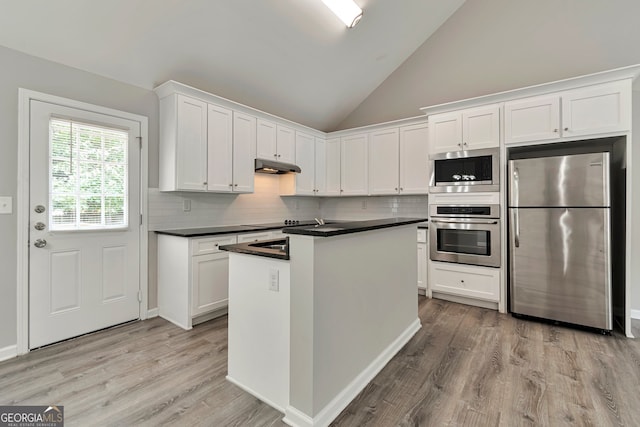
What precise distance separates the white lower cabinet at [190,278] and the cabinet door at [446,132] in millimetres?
2719

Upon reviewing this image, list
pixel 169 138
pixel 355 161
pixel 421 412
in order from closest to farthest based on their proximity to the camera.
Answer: pixel 421 412
pixel 169 138
pixel 355 161

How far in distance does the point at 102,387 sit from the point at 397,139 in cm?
408

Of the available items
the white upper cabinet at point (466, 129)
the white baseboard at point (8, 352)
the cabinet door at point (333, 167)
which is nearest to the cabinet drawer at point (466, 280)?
the white upper cabinet at point (466, 129)

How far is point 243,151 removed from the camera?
11.9 feet

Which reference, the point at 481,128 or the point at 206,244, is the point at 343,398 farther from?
the point at 481,128

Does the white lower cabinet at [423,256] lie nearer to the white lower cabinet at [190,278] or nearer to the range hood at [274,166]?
the range hood at [274,166]

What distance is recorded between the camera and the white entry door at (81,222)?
239cm

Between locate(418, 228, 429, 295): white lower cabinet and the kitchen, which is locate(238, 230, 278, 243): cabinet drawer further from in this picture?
locate(418, 228, 429, 295): white lower cabinet

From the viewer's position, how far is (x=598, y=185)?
106 inches

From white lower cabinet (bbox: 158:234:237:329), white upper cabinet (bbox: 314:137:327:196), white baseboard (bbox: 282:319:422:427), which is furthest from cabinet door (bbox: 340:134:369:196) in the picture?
white baseboard (bbox: 282:319:422:427)

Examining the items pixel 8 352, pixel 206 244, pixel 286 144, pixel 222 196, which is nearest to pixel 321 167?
pixel 286 144

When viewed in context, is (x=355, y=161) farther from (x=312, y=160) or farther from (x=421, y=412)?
(x=421, y=412)

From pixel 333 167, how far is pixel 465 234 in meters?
2.32

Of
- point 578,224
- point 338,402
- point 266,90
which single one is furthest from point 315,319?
point 266,90
